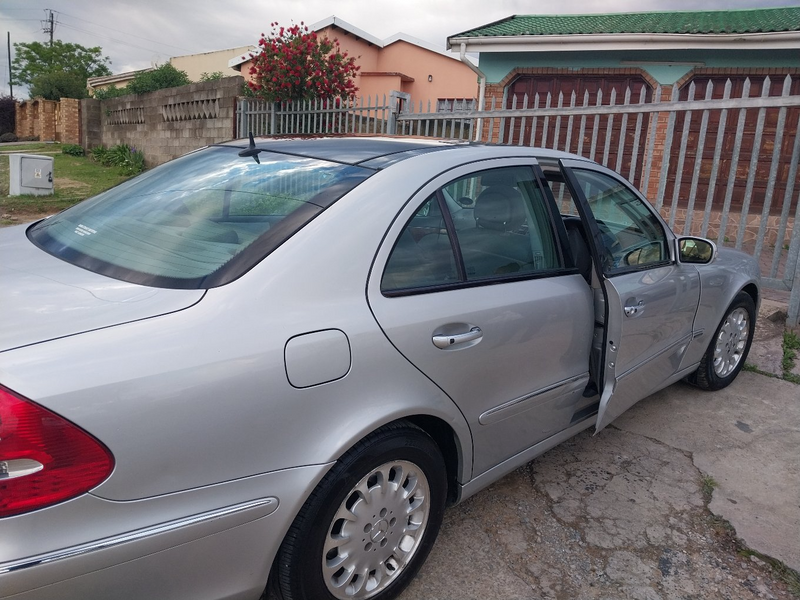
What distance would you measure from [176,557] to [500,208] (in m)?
1.81

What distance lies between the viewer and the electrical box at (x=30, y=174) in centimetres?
1091

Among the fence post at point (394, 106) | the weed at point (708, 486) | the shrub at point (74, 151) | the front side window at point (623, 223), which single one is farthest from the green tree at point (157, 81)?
the weed at point (708, 486)

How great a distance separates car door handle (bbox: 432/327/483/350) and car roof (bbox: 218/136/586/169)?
2.15 ft

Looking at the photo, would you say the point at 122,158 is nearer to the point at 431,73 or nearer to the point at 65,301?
the point at 431,73

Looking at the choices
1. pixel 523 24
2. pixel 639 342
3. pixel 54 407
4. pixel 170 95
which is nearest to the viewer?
pixel 54 407

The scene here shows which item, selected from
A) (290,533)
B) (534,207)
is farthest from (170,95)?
(290,533)

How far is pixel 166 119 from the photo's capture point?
14.5 meters

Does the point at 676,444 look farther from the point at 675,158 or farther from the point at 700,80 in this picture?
the point at 700,80

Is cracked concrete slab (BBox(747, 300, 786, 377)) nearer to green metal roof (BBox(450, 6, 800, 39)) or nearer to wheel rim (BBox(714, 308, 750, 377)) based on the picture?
wheel rim (BBox(714, 308, 750, 377))

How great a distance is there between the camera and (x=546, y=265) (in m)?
2.71

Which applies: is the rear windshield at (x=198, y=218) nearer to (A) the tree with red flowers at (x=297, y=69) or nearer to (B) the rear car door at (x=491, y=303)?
(B) the rear car door at (x=491, y=303)

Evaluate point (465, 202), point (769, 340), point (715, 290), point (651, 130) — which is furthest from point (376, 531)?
point (651, 130)

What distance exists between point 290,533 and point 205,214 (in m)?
1.14

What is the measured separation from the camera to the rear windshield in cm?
190
